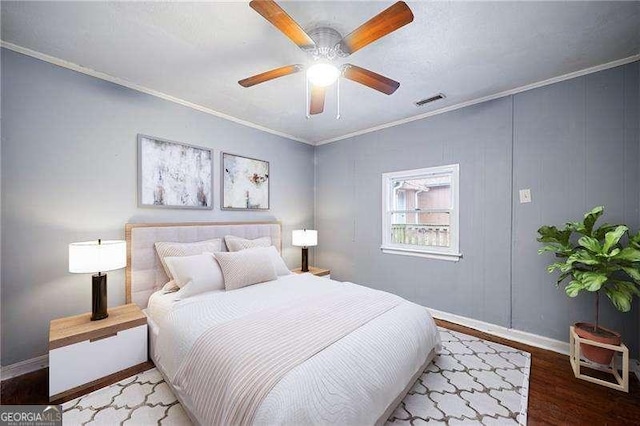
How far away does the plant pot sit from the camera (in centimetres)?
195

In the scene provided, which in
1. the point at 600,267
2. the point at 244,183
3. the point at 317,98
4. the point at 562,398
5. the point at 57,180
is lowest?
the point at 562,398

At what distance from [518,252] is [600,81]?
1.69 m

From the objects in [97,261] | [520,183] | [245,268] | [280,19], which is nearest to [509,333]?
[520,183]

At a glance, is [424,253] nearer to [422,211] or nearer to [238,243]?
[422,211]

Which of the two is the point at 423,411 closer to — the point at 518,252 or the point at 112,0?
the point at 518,252

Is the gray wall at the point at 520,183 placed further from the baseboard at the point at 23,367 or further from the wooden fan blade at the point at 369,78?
the baseboard at the point at 23,367

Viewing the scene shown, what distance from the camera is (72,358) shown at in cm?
181

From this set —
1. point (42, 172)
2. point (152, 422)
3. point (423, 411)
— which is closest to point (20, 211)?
point (42, 172)

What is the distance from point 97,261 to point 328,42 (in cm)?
238

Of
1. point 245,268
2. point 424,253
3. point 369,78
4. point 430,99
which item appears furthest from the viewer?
point 424,253

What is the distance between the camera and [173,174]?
2.88m

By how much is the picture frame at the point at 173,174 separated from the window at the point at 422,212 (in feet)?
7.99

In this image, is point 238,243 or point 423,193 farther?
point 423,193

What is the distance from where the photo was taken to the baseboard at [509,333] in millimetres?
2428
